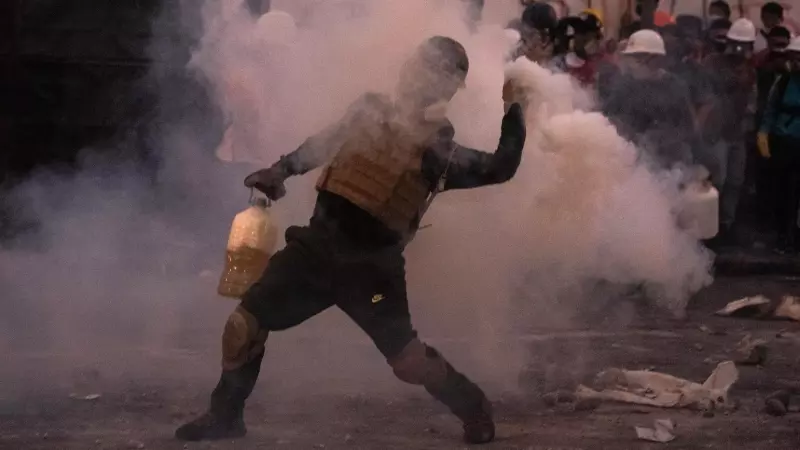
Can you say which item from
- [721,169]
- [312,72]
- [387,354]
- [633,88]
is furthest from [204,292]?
[721,169]

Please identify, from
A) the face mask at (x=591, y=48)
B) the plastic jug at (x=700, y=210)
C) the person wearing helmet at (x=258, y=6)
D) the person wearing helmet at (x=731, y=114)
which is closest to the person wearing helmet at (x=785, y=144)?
the person wearing helmet at (x=731, y=114)

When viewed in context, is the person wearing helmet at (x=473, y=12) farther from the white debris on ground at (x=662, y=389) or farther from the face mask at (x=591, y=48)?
the face mask at (x=591, y=48)

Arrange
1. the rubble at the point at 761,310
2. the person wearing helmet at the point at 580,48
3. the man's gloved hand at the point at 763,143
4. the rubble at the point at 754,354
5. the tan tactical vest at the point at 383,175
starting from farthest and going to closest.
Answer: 1. the man's gloved hand at the point at 763,143
2. the rubble at the point at 761,310
3. the person wearing helmet at the point at 580,48
4. the rubble at the point at 754,354
5. the tan tactical vest at the point at 383,175

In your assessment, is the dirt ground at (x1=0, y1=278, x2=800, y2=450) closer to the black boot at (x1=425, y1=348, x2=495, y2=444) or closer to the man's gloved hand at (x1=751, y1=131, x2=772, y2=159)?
the black boot at (x1=425, y1=348, x2=495, y2=444)

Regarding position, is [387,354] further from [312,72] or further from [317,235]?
[312,72]

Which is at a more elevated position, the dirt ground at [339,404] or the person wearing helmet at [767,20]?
the person wearing helmet at [767,20]

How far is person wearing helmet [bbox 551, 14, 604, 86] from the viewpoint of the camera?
19.5ft

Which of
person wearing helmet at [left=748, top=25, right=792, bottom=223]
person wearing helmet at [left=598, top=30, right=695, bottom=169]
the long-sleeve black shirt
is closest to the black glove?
the long-sleeve black shirt

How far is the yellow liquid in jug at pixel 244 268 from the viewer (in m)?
4.16

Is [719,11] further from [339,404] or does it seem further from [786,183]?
[339,404]

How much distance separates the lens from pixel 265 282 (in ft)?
13.2

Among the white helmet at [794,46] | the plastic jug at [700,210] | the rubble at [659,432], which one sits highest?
the white helmet at [794,46]

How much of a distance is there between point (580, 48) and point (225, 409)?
3584 mm

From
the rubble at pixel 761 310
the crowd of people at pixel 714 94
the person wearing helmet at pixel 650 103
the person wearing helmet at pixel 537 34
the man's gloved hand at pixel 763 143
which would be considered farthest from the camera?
the man's gloved hand at pixel 763 143
